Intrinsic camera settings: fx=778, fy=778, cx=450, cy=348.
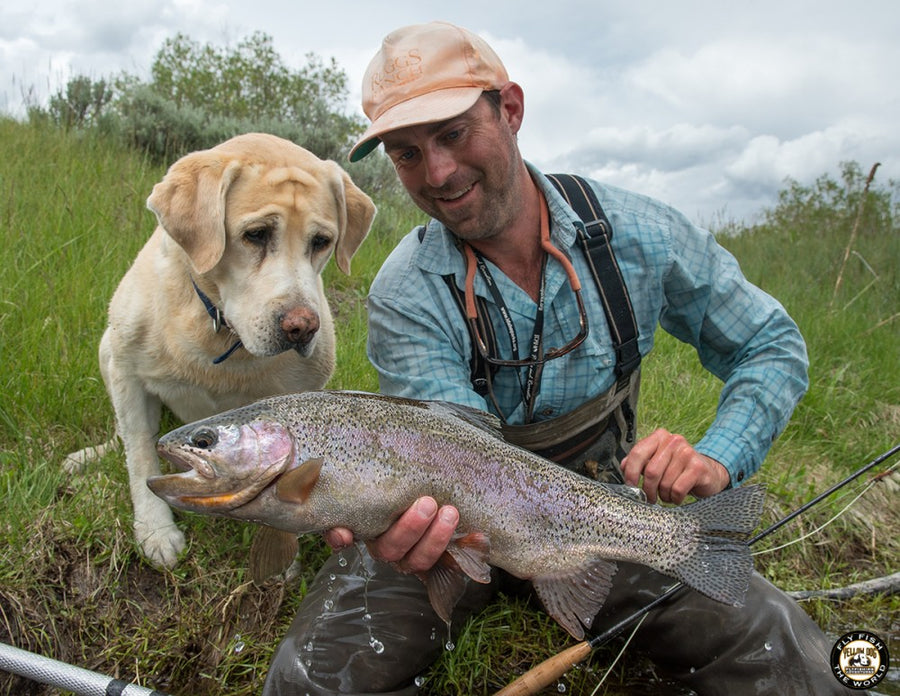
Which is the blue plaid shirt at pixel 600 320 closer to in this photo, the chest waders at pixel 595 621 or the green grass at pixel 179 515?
the chest waders at pixel 595 621

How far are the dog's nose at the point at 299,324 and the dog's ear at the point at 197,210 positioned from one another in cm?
43

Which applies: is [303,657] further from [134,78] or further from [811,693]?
[134,78]

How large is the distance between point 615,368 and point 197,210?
2.01 m

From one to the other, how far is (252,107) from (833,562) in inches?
447

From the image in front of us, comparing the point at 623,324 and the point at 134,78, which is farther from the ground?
the point at 134,78

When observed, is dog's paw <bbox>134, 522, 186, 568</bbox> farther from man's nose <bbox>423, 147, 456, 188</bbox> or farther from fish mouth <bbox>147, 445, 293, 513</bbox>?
man's nose <bbox>423, 147, 456, 188</bbox>

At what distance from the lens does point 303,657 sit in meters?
3.01

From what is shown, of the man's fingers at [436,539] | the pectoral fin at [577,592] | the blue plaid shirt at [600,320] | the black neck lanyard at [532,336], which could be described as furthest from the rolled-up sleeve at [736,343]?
the man's fingers at [436,539]

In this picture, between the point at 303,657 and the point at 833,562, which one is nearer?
the point at 303,657

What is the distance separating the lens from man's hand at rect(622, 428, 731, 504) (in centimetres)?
283

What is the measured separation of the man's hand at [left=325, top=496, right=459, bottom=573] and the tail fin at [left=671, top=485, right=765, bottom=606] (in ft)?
2.49

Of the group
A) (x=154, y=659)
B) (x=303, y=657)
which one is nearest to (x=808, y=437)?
(x=303, y=657)

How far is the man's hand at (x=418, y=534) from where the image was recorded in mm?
2475

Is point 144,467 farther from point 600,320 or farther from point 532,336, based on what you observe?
point 600,320
